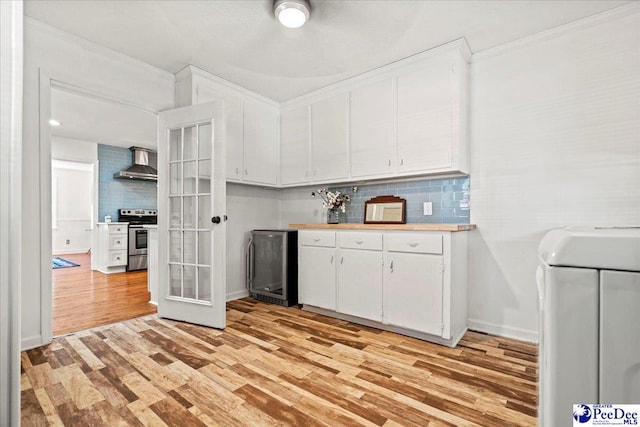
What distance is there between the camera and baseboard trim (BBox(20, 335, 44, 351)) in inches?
88.3

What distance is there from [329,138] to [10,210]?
9.75 ft

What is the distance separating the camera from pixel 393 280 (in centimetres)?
253

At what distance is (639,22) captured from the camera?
2086 millimetres

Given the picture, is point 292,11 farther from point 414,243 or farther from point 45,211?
point 45,211

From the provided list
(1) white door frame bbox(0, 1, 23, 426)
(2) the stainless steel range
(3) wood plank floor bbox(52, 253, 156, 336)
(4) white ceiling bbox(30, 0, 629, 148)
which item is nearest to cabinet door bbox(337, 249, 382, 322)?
(4) white ceiling bbox(30, 0, 629, 148)

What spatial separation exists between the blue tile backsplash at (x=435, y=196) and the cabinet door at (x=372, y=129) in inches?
12.4

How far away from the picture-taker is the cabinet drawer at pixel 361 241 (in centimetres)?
263

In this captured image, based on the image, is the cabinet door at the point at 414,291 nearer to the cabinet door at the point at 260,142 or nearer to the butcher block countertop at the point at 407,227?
the butcher block countertop at the point at 407,227

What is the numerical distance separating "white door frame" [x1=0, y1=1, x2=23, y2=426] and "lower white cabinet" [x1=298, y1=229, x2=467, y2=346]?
7.44ft

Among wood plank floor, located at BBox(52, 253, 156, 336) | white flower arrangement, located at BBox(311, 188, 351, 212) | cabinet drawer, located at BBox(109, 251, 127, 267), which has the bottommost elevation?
wood plank floor, located at BBox(52, 253, 156, 336)

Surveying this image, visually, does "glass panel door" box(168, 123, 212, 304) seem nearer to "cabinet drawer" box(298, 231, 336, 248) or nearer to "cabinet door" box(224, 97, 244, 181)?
"cabinet door" box(224, 97, 244, 181)

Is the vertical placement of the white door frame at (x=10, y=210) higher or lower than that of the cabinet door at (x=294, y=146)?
lower

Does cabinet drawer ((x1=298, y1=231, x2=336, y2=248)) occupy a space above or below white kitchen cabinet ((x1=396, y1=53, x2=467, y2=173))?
below

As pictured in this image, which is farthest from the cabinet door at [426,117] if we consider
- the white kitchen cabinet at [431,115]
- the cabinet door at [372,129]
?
the cabinet door at [372,129]
